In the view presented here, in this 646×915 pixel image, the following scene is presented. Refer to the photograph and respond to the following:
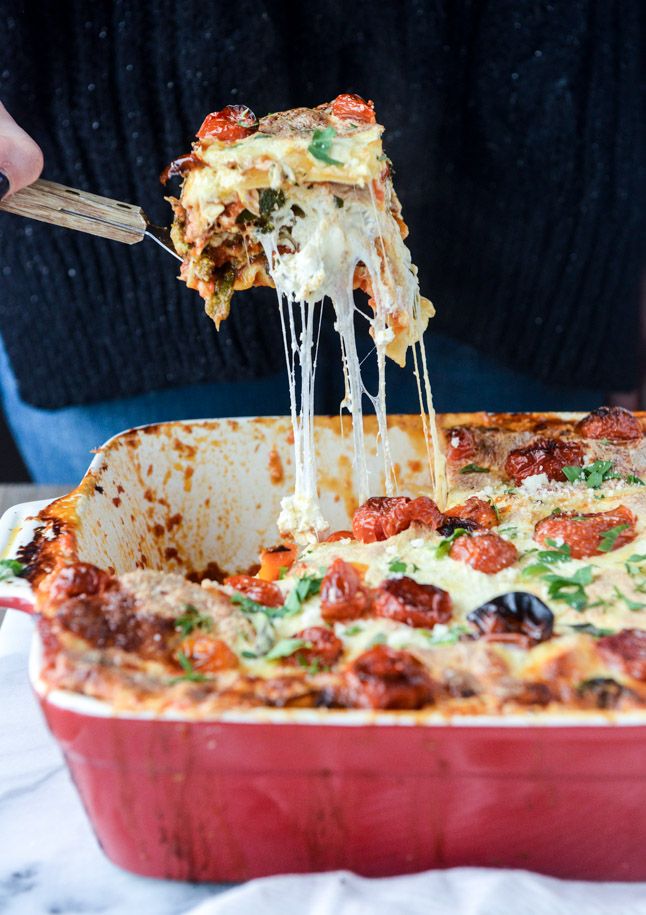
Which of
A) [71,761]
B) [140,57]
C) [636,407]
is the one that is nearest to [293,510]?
[71,761]

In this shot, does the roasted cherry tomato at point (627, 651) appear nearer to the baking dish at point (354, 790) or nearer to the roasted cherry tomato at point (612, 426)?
the baking dish at point (354, 790)

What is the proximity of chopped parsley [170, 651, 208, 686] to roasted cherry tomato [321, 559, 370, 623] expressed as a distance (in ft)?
1.02

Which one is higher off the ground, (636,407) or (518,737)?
(518,737)

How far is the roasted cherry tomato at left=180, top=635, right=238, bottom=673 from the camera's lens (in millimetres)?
1588

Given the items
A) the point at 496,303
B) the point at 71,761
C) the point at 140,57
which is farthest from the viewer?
the point at 496,303

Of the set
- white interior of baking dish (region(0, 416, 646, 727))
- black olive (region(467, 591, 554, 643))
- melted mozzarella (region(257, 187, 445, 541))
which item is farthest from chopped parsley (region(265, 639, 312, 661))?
white interior of baking dish (region(0, 416, 646, 727))

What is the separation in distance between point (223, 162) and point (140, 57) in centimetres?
95

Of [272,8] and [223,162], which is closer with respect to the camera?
[223,162]

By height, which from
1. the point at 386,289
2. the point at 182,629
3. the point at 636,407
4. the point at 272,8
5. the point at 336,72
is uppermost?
the point at 272,8

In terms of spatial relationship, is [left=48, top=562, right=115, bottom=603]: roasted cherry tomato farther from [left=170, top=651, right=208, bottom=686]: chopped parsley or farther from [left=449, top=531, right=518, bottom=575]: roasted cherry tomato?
[left=449, top=531, right=518, bottom=575]: roasted cherry tomato

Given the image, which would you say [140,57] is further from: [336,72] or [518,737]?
[518,737]

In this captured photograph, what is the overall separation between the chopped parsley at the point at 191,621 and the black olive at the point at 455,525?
69 cm

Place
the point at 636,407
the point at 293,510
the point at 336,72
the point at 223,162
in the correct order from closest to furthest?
the point at 223,162 → the point at 293,510 → the point at 336,72 → the point at 636,407

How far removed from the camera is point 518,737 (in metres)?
1.41
